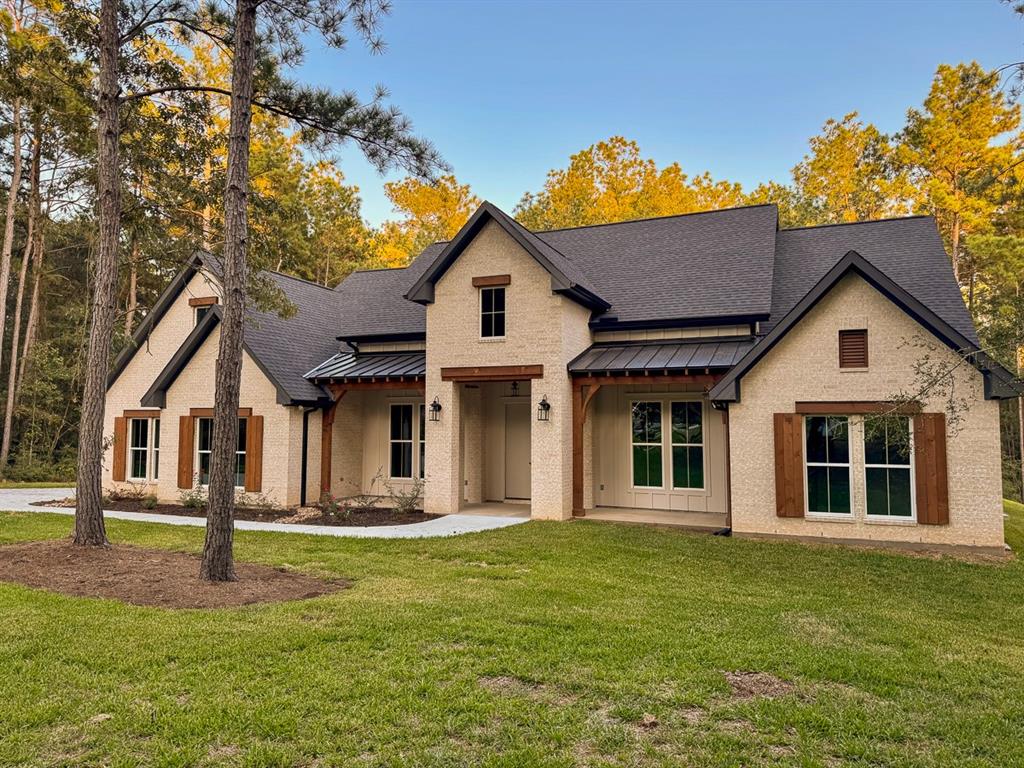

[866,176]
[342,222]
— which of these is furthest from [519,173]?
[866,176]

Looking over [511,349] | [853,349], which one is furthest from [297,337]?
[853,349]

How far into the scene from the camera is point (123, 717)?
12.9ft

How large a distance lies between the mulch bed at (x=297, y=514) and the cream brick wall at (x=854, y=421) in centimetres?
645

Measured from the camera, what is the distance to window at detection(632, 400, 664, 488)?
14.1 meters

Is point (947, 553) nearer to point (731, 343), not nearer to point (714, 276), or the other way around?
point (731, 343)

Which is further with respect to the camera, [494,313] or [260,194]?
[260,194]

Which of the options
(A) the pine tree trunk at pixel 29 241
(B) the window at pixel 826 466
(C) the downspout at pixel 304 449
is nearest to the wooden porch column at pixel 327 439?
(C) the downspout at pixel 304 449

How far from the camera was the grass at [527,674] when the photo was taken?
3664mm

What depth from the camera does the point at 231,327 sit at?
305 inches

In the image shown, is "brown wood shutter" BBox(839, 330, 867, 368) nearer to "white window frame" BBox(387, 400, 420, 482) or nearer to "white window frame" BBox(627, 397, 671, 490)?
"white window frame" BBox(627, 397, 671, 490)

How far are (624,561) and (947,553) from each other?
529 centimetres

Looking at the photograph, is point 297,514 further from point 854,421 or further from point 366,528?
point 854,421

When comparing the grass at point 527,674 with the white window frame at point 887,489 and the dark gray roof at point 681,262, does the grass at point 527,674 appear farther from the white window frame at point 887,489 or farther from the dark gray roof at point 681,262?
the dark gray roof at point 681,262

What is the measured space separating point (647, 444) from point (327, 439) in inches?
295
